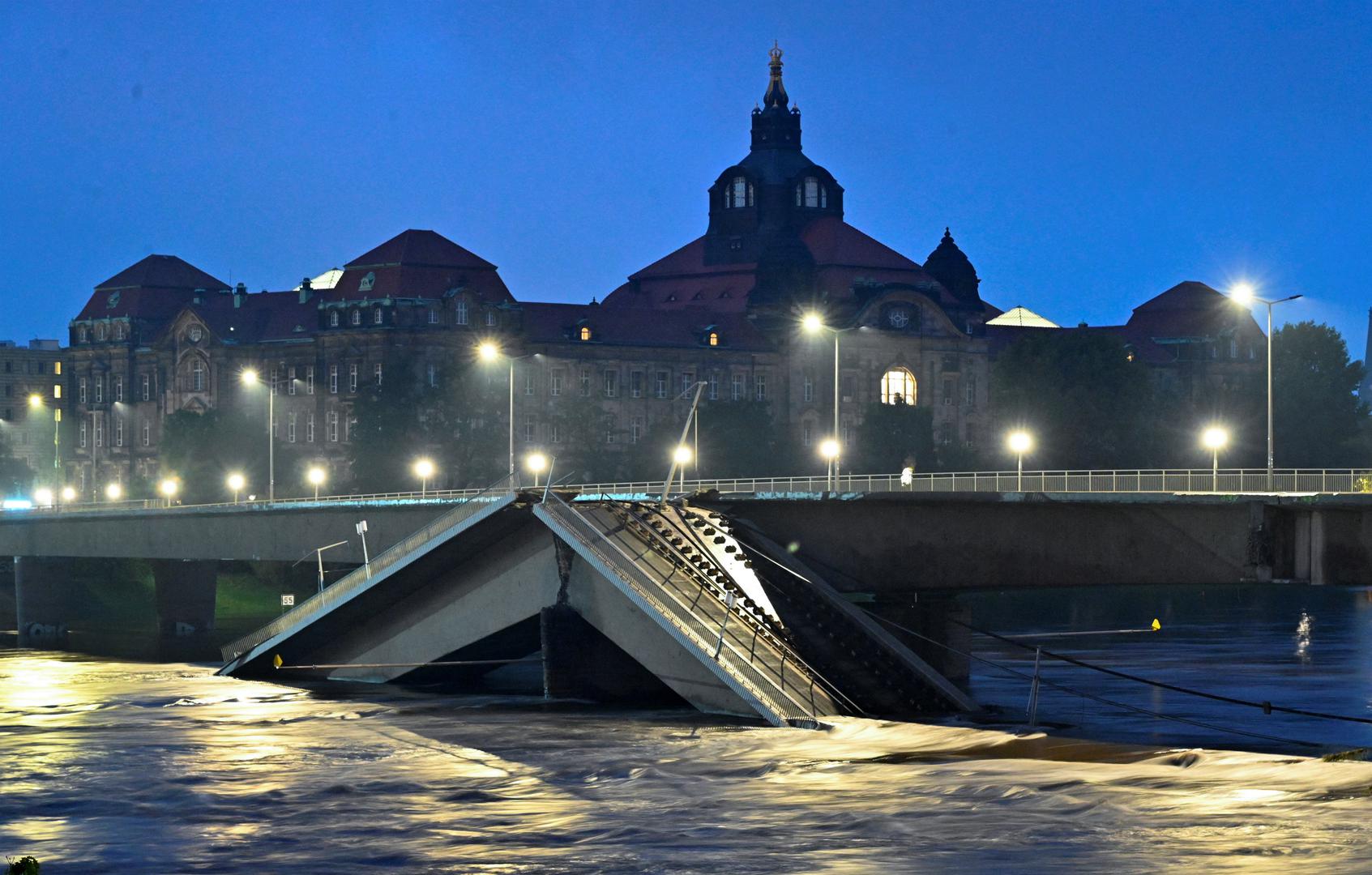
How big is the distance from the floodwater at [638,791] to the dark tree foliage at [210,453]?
118m

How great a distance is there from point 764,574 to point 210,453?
133m

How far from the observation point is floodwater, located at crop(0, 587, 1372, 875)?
35.1 m

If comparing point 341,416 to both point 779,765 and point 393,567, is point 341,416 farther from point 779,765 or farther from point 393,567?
point 779,765

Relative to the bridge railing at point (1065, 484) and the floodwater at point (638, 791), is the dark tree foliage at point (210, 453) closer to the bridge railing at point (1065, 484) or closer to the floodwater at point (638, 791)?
the bridge railing at point (1065, 484)

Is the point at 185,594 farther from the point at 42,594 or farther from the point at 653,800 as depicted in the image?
the point at 653,800

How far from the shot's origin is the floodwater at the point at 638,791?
1380 inches

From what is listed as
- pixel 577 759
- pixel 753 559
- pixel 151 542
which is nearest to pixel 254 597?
pixel 151 542

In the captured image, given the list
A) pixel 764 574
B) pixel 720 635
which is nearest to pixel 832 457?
pixel 764 574

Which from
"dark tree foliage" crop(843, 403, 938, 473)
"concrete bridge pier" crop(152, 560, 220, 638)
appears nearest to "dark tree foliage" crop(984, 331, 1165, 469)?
"dark tree foliage" crop(843, 403, 938, 473)

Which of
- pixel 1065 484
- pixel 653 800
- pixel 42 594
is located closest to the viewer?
pixel 653 800

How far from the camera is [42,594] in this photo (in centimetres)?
11831

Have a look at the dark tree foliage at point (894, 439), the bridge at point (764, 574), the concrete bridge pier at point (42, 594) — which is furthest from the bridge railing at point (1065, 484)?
the dark tree foliage at point (894, 439)

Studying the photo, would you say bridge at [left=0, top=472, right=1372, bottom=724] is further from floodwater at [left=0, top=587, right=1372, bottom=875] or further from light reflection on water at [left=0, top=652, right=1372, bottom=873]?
light reflection on water at [left=0, top=652, right=1372, bottom=873]

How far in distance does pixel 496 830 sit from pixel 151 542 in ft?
219
